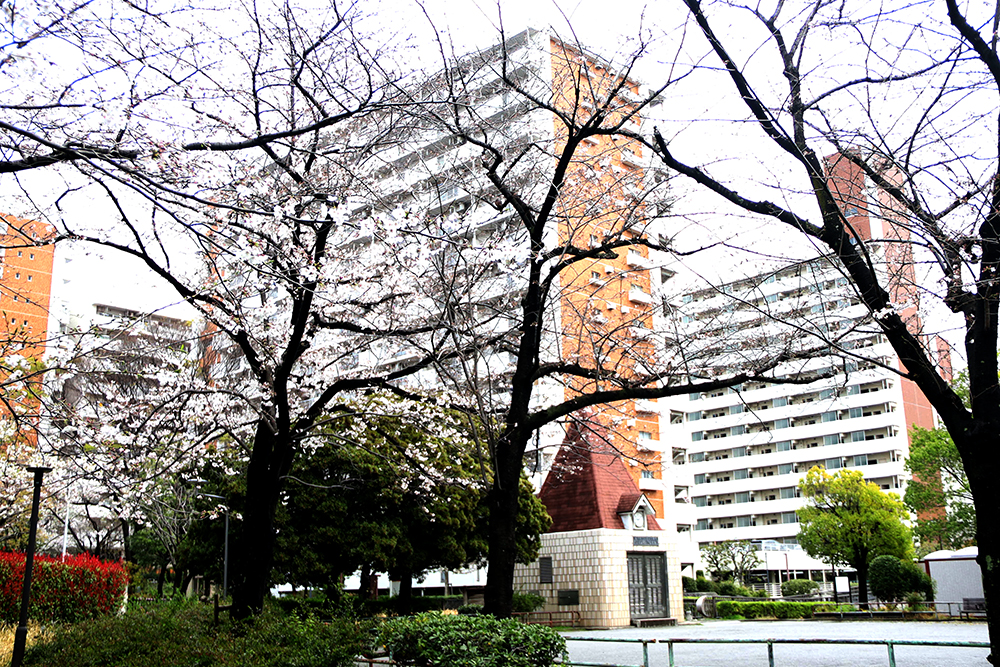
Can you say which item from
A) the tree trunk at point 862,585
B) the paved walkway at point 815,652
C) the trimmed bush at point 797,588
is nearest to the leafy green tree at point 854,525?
the tree trunk at point 862,585

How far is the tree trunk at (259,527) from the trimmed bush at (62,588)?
6.58 m

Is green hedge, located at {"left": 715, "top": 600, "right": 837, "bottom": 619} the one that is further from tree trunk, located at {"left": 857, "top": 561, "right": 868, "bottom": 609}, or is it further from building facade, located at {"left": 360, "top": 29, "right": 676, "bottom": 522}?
building facade, located at {"left": 360, "top": 29, "right": 676, "bottom": 522}

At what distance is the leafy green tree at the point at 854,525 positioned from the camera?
3803 centimetres

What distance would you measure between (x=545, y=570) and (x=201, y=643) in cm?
1995

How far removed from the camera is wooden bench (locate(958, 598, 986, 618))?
26.3 m

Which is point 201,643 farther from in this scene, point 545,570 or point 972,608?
point 972,608

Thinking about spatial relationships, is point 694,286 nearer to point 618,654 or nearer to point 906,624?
point 618,654

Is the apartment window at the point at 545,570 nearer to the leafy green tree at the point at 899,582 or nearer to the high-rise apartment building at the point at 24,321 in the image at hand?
the leafy green tree at the point at 899,582

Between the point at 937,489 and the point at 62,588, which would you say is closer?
the point at 62,588

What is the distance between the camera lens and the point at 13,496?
913 inches

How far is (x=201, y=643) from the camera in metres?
10.4

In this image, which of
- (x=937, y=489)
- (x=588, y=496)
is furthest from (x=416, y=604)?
(x=937, y=489)

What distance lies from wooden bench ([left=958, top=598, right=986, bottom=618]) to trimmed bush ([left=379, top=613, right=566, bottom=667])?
23.4 metres

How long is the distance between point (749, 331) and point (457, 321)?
4399 mm
